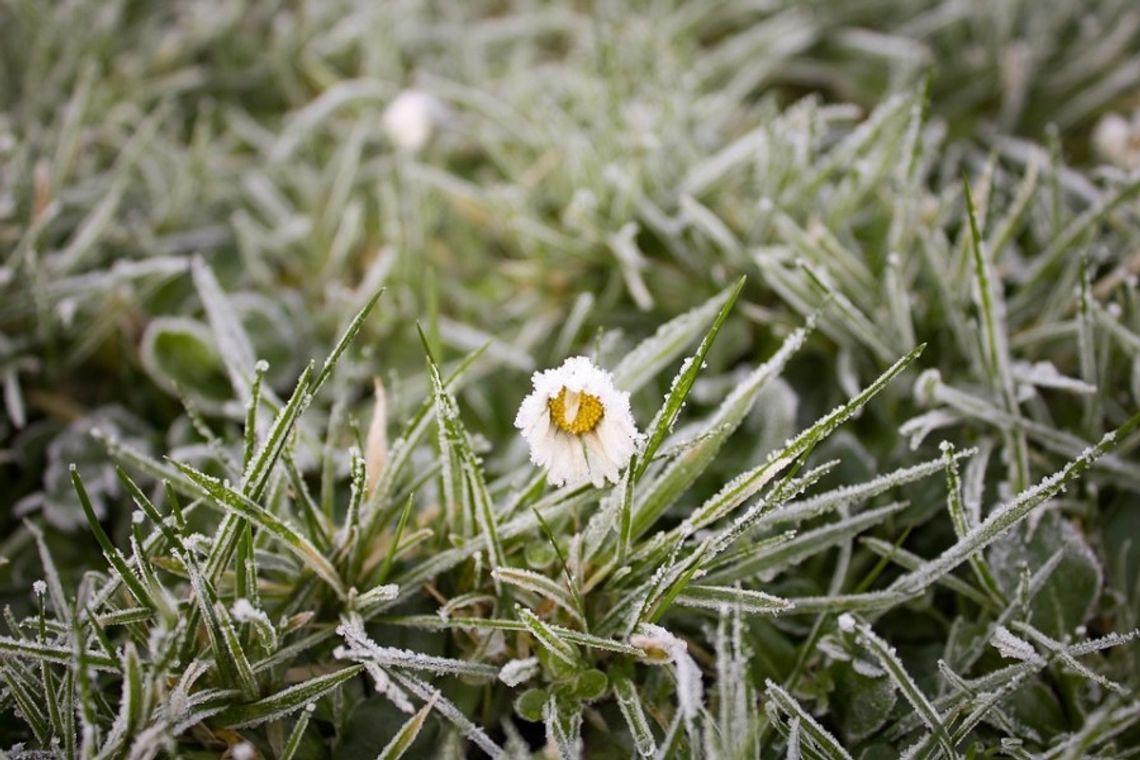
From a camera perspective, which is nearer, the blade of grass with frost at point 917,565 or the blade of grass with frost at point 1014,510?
the blade of grass with frost at point 1014,510

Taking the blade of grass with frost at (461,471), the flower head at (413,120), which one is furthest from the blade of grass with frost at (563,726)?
the flower head at (413,120)

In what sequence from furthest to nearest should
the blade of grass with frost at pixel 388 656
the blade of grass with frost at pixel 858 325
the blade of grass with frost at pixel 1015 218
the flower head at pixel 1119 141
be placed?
1. the flower head at pixel 1119 141
2. the blade of grass with frost at pixel 1015 218
3. the blade of grass with frost at pixel 858 325
4. the blade of grass with frost at pixel 388 656

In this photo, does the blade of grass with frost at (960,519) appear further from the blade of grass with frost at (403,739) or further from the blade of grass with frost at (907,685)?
the blade of grass with frost at (403,739)

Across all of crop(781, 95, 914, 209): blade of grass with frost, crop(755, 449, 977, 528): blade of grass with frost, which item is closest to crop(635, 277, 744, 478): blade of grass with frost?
crop(755, 449, 977, 528): blade of grass with frost

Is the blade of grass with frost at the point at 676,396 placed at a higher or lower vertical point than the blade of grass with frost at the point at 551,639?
higher

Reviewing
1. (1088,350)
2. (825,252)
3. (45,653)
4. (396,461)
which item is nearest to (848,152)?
(825,252)

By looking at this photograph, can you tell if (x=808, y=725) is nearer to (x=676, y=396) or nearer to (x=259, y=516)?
(x=676, y=396)
